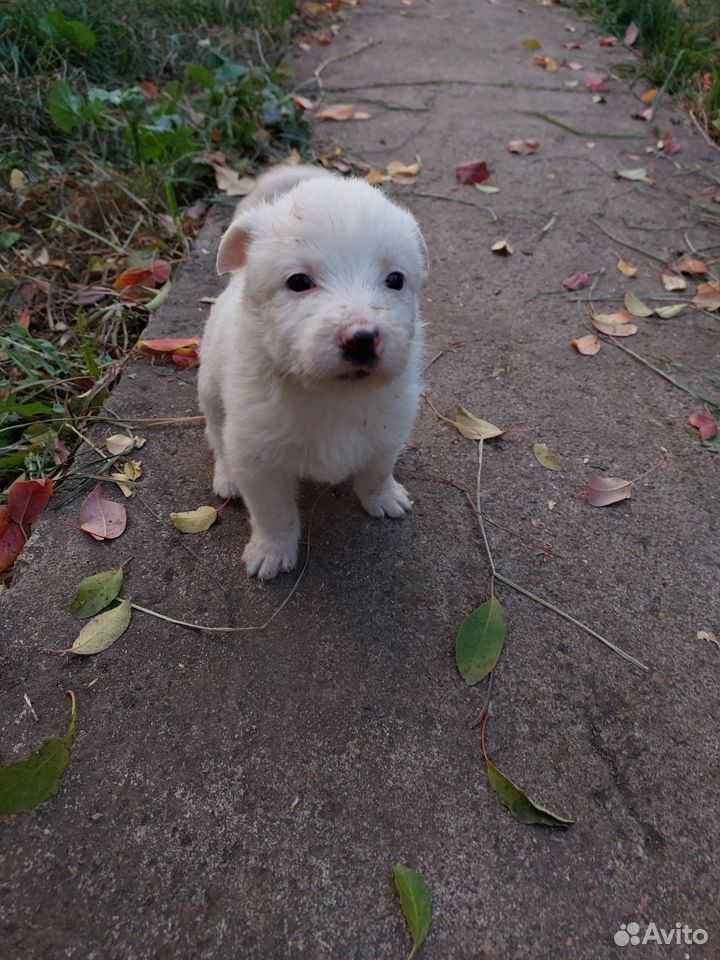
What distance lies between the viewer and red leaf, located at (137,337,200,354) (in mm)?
3135

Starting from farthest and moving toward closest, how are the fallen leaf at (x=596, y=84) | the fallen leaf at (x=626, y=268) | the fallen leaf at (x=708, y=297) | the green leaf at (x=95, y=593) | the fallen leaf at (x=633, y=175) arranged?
the fallen leaf at (x=596, y=84)
the fallen leaf at (x=633, y=175)
the fallen leaf at (x=626, y=268)
the fallen leaf at (x=708, y=297)
the green leaf at (x=95, y=593)

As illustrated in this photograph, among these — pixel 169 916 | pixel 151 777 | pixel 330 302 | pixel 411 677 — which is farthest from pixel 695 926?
pixel 330 302

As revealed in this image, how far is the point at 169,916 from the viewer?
1.56m

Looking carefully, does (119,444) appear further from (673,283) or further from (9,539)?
(673,283)

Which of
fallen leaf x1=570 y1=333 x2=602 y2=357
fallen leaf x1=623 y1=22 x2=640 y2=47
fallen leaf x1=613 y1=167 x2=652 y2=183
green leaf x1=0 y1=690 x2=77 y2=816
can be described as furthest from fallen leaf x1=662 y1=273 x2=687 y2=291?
fallen leaf x1=623 y1=22 x2=640 y2=47

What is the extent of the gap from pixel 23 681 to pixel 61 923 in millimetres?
727

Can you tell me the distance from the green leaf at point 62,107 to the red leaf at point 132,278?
53.5 inches

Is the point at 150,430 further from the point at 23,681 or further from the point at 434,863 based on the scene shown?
the point at 434,863

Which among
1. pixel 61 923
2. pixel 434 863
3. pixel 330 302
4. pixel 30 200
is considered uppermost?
pixel 330 302

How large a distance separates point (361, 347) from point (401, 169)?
12.5 ft

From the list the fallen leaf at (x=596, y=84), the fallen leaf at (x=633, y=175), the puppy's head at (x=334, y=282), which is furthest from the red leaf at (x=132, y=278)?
the fallen leaf at (x=596, y=84)

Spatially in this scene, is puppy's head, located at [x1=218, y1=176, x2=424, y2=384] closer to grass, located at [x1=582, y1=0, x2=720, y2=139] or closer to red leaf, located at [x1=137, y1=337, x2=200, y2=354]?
red leaf, located at [x1=137, y1=337, x2=200, y2=354]

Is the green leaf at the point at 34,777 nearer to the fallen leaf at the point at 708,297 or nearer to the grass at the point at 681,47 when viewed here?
the fallen leaf at the point at 708,297

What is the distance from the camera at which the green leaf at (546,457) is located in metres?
2.81
